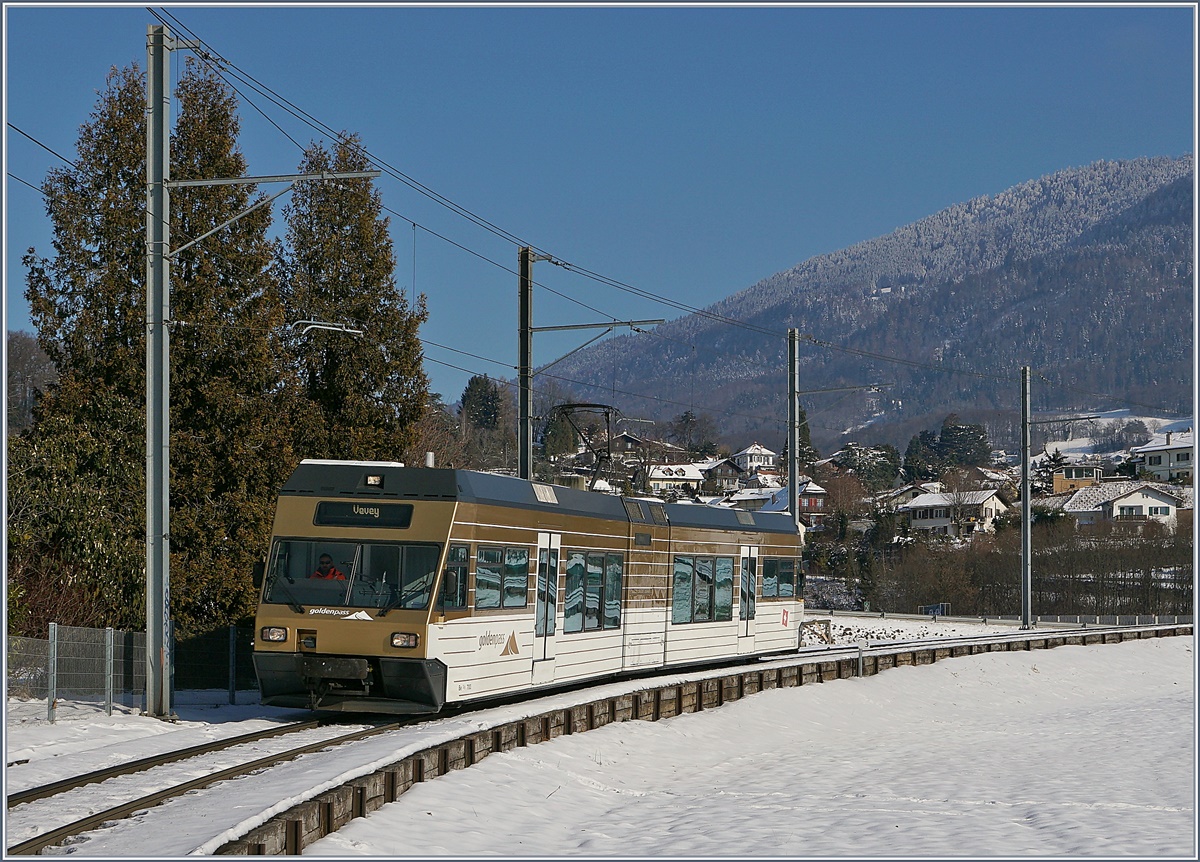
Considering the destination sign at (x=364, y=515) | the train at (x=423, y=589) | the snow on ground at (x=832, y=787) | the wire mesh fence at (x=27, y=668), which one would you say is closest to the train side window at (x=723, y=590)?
the snow on ground at (x=832, y=787)

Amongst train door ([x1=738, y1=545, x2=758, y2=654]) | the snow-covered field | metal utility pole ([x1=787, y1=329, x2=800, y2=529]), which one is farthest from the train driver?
metal utility pole ([x1=787, y1=329, x2=800, y2=529])

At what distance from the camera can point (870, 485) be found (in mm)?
168500

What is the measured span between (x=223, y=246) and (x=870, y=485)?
14743cm

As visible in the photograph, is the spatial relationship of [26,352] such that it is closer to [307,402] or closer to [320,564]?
[307,402]

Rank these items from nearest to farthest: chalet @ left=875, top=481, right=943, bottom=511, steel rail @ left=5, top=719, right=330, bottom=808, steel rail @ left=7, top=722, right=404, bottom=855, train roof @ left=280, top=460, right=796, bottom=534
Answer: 1. steel rail @ left=7, top=722, right=404, bottom=855
2. steel rail @ left=5, top=719, right=330, bottom=808
3. train roof @ left=280, top=460, right=796, bottom=534
4. chalet @ left=875, top=481, right=943, bottom=511

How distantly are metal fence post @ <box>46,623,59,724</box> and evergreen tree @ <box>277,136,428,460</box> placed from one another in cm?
1302

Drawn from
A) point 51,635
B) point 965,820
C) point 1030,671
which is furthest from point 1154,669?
point 51,635

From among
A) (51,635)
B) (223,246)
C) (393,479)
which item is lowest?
(51,635)

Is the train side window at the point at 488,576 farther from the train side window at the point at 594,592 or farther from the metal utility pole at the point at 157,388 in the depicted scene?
the metal utility pole at the point at 157,388

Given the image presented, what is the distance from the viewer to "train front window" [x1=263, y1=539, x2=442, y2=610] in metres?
17.7

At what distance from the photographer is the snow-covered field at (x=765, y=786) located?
1308 centimetres

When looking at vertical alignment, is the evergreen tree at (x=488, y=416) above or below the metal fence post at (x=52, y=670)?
above

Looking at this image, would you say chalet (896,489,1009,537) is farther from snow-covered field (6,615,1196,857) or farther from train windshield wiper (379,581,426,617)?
train windshield wiper (379,581,426,617)

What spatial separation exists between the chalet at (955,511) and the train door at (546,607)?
114 meters
